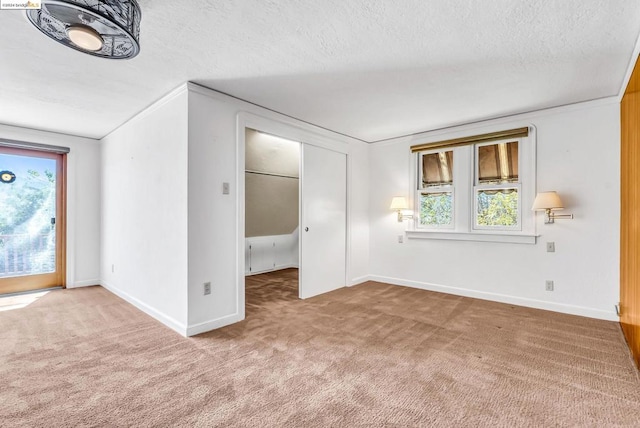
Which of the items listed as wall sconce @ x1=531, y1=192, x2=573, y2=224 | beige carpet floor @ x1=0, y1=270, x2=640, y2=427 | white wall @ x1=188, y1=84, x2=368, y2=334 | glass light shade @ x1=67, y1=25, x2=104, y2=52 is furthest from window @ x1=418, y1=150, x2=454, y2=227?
glass light shade @ x1=67, y1=25, x2=104, y2=52

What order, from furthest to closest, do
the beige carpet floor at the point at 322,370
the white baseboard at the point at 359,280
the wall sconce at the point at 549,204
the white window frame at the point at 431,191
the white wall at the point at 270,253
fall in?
the white wall at the point at 270,253
the white baseboard at the point at 359,280
the white window frame at the point at 431,191
the wall sconce at the point at 549,204
the beige carpet floor at the point at 322,370

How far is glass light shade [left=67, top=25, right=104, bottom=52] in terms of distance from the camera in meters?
1.64

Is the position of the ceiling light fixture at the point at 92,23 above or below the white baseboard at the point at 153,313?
above

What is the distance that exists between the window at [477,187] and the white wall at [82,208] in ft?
16.3

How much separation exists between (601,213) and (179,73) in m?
4.36

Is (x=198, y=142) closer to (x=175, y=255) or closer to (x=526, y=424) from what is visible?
(x=175, y=255)

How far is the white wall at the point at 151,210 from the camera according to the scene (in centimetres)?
295

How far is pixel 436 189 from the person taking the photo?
14.7ft

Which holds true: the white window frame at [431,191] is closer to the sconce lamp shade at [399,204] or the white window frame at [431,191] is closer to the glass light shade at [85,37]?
the sconce lamp shade at [399,204]

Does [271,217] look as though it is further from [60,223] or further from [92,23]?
[92,23]

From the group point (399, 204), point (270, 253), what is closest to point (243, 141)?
point (399, 204)

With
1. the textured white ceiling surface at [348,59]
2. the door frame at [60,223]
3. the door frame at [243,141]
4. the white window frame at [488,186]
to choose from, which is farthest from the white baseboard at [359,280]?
the door frame at [60,223]

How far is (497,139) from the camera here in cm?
389

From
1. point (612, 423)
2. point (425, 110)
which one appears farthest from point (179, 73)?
point (612, 423)
